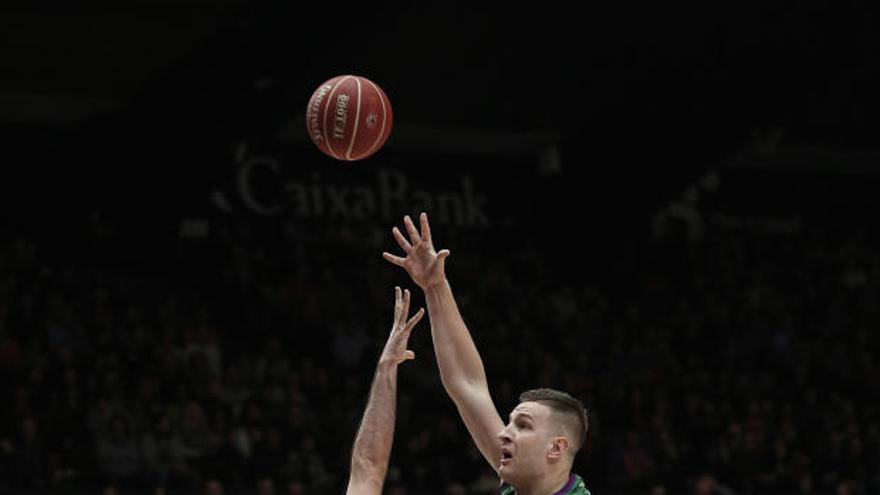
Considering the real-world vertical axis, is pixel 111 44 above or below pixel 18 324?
above

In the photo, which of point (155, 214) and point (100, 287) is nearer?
point (100, 287)

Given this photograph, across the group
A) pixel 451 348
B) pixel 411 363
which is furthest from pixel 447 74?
pixel 451 348

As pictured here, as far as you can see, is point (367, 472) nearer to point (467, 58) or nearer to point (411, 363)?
point (411, 363)

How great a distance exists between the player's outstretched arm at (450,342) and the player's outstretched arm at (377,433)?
2.27ft

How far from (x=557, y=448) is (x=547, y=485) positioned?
0.42ft

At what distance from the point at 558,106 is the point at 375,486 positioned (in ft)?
60.2

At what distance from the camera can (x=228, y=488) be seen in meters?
15.5

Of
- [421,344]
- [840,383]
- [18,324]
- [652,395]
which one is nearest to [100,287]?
[18,324]

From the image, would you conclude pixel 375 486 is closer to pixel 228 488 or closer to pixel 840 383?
pixel 228 488

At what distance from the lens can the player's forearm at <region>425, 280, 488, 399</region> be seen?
19.9 feet

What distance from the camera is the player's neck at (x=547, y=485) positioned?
5.19m

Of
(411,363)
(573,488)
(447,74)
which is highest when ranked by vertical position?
(447,74)

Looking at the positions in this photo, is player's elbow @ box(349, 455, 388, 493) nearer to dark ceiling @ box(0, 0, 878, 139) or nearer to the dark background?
the dark background

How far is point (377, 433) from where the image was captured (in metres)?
5.08
